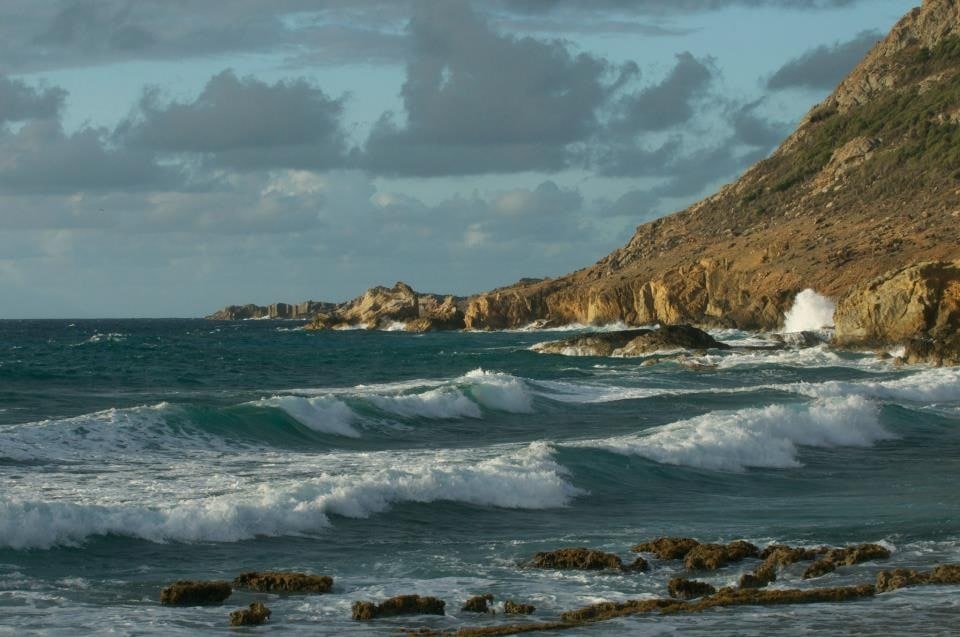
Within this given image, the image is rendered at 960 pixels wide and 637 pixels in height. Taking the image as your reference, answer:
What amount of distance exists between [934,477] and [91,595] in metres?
14.6

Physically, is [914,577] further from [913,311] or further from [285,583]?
[913,311]

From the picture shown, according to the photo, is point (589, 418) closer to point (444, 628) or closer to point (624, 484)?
point (624, 484)

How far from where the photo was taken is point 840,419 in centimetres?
2959

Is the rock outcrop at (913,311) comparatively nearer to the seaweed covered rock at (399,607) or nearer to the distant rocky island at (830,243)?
the distant rocky island at (830,243)

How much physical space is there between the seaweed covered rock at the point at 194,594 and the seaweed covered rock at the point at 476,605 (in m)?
2.49

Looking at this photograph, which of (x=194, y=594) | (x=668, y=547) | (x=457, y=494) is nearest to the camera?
(x=194, y=594)

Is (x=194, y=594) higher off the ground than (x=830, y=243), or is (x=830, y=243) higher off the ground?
(x=830, y=243)

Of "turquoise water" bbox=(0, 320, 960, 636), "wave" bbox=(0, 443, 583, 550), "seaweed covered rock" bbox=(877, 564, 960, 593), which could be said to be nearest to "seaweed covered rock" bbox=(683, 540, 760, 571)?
"turquoise water" bbox=(0, 320, 960, 636)

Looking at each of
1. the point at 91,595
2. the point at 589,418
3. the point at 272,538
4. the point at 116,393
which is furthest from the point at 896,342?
the point at 91,595

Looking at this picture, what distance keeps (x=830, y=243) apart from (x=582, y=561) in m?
69.1

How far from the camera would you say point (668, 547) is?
15344 mm

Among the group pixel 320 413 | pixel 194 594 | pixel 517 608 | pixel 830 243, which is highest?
pixel 830 243

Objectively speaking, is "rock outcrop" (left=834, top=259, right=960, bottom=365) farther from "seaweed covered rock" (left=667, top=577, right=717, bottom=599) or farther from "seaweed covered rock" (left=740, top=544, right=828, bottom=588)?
"seaweed covered rock" (left=667, top=577, right=717, bottom=599)

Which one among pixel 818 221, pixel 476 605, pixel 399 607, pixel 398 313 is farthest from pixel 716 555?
pixel 398 313
